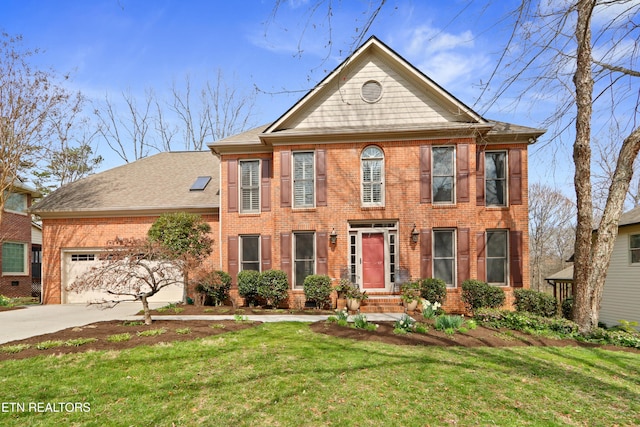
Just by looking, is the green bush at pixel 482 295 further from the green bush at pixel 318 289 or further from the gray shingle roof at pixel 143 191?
the gray shingle roof at pixel 143 191

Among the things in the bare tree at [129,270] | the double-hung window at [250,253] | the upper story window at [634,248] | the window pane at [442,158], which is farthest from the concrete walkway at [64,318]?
the upper story window at [634,248]

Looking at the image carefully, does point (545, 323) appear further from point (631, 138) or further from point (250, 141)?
point (250, 141)

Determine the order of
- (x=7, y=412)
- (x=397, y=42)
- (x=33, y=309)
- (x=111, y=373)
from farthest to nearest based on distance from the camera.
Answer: (x=33, y=309) → (x=111, y=373) → (x=397, y=42) → (x=7, y=412)

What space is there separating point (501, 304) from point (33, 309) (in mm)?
15705

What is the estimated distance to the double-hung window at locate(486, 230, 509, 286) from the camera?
42.0 feet

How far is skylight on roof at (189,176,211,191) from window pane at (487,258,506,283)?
11.5 meters

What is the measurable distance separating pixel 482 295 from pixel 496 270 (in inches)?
70.2

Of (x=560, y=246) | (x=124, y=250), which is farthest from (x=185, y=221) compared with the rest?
(x=560, y=246)

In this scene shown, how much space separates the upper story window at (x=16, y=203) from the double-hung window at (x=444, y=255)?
21.5 m

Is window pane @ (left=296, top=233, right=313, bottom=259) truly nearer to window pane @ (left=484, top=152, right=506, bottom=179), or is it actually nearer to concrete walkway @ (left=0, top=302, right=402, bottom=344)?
concrete walkway @ (left=0, top=302, right=402, bottom=344)

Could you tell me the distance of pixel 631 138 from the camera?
29.5ft

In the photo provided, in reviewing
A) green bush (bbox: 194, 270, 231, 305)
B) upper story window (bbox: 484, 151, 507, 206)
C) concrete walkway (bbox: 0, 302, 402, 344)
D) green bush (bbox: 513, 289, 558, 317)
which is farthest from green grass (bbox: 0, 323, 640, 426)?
upper story window (bbox: 484, 151, 507, 206)

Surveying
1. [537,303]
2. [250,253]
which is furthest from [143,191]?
[537,303]

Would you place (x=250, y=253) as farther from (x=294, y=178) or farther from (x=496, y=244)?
(x=496, y=244)
